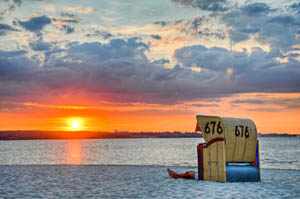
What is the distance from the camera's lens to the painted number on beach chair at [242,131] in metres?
22.6

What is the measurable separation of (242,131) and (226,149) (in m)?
1.60

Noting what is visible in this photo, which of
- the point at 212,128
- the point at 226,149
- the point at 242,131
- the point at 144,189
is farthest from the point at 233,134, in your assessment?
the point at 144,189

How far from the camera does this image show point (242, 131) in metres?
22.8

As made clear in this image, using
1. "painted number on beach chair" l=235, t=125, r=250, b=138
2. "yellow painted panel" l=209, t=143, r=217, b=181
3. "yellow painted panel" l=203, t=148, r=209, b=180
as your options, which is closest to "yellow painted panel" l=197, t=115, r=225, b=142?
"yellow painted panel" l=209, t=143, r=217, b=181

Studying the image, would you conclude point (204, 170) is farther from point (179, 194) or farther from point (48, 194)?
point (48, 194)

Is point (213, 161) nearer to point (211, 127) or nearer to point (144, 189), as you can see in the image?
point (211, 127)

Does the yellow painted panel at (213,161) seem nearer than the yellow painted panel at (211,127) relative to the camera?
No

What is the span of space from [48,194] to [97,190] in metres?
2.70

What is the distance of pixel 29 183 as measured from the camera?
2286cm

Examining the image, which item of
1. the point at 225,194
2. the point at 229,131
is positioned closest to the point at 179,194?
the point at 225,194

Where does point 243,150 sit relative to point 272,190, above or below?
above

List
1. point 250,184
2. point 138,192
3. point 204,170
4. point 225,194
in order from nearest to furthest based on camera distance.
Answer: point 225,194 → point 138,192 → point 250,184 → point 204,170

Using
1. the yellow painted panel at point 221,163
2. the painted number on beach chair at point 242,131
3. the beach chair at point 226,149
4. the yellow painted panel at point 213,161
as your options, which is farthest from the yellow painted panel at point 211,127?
the painted number on beach chair at point 242,131

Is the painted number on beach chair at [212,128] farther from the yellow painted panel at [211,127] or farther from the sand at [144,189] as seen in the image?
the sand at [144,189]
